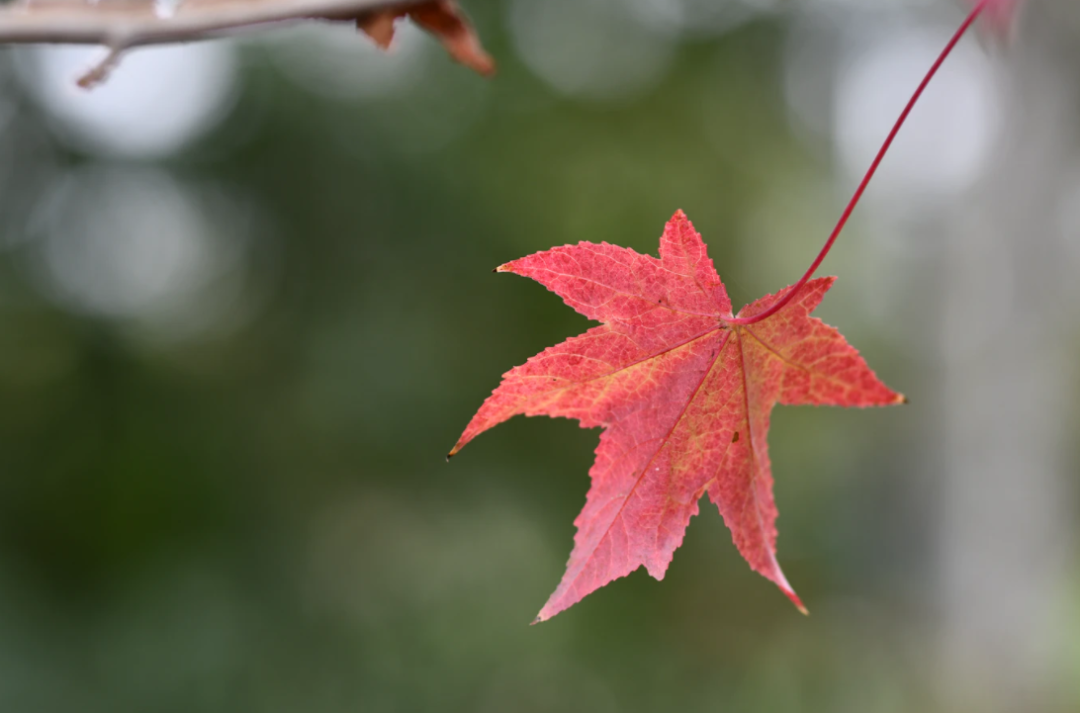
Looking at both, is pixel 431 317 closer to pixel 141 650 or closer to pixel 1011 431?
pixel 141 650

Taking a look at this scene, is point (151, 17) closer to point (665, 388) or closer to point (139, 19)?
point (139, 19)

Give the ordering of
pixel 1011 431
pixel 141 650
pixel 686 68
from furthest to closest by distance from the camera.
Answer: pixel 686 68 < pixel 1011 431 < pixel 141 650

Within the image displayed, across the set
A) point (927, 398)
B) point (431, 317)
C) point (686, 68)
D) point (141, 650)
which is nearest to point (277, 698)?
point (141, 650)

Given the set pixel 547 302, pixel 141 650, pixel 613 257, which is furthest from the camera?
pixel 547 302

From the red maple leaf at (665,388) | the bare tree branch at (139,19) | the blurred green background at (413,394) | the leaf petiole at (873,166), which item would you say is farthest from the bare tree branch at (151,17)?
the blurred green background at (413,394)

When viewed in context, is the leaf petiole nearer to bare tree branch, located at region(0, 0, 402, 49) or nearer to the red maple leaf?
the red maple leaf

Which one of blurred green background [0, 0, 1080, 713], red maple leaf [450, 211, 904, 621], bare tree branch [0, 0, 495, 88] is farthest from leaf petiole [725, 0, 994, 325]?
blurred green background [0, 0, 1080, 713]

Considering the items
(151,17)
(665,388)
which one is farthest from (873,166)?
(151,17)

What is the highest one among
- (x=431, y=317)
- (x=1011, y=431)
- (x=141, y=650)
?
(x=431, y=317)
